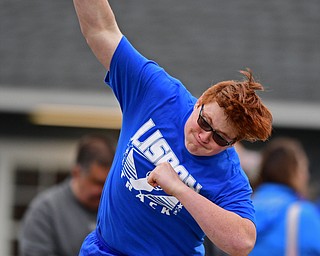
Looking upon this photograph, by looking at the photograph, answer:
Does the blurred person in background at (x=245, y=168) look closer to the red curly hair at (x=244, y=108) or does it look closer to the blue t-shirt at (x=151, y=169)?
the blue t-shirt at (x=151, y=169)

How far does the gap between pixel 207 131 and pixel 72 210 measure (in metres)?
2.83

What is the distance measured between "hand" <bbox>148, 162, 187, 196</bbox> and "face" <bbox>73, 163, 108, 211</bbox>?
2706mm

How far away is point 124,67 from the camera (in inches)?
175

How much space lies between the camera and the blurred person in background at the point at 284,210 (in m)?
6.51

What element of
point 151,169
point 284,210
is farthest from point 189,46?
point 151,169

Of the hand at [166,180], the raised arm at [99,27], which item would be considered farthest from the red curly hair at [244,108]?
the raised arm at [99,27]

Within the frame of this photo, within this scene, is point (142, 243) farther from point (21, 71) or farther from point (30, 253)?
point (21, 71)

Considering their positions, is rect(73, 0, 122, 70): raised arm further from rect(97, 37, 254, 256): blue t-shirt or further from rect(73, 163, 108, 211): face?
rect(73, 163, 108, 211): face

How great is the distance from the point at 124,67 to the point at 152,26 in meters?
7.83

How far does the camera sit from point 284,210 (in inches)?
260

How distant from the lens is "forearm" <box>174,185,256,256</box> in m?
4.11

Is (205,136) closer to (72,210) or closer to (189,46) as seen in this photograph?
(72,210)

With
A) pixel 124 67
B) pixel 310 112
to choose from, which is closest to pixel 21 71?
pixel 310 112

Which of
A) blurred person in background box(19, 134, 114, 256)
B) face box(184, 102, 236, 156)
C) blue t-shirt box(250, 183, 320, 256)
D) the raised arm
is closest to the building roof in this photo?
blurred person in background box(19, 134, 114, 256)
